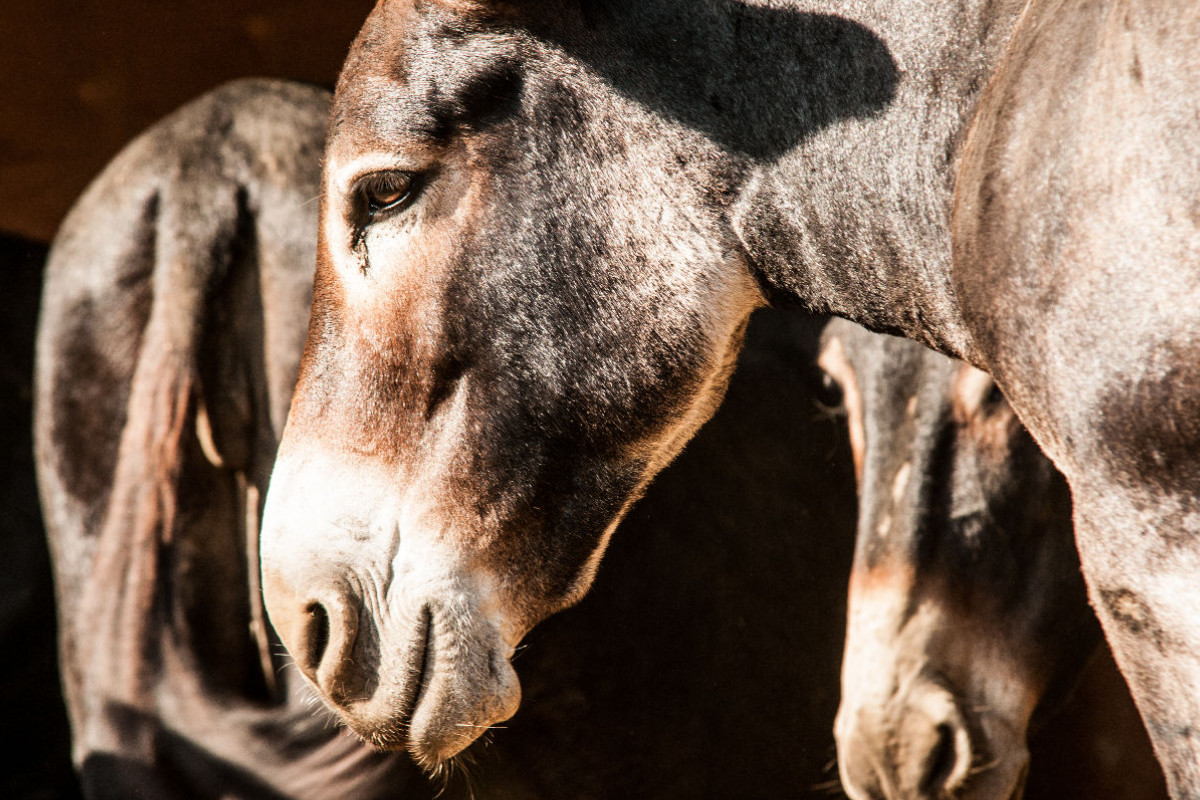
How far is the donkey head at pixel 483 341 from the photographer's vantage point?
1.20 m

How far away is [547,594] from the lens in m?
1.30

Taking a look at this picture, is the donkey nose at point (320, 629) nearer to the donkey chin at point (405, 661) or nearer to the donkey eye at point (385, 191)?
the donkey chin at point (405, 661)

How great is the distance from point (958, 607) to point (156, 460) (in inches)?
62.4

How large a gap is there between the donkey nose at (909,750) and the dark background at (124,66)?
7.59ft

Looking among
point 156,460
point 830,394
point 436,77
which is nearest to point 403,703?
point 436,77

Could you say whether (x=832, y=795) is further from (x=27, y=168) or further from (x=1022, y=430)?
(x=27, y=168)

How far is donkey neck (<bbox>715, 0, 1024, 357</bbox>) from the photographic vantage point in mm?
1051

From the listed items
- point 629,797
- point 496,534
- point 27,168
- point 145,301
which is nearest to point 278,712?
point 629,797

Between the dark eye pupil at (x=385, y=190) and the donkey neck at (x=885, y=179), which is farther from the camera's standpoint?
the dark eye pupil at (x=385, y=190)

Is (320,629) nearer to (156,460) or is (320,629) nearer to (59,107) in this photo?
(156,460)

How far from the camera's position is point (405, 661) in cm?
126

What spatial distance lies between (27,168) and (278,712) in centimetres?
193

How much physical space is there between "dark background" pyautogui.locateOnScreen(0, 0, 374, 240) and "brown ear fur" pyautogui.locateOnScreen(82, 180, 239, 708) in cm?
102

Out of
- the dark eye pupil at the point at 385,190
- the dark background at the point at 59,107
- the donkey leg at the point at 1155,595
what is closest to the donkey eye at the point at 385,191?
the dark eye pupil at the point at 385,190
